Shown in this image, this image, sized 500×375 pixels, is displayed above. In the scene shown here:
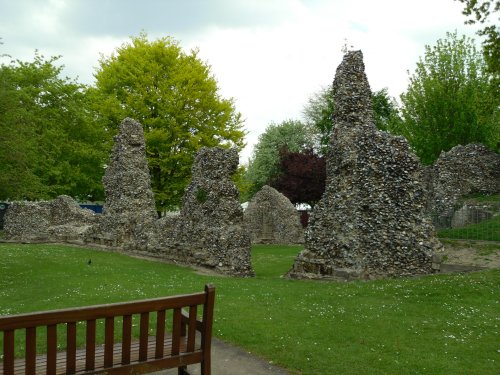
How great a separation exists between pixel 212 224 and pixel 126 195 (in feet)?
24.4

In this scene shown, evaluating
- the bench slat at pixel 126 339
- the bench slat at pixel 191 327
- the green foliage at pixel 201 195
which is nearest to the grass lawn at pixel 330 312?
the bench slat at pixel 191 327

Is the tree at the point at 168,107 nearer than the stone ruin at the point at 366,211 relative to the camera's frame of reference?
No

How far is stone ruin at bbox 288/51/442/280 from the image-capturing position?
1429 centimetres

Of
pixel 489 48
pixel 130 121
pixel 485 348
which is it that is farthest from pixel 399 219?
pixel 130 121

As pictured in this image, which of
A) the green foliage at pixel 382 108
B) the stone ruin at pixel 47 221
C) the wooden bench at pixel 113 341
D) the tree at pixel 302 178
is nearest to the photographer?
the wooden bench at pixel 113 341

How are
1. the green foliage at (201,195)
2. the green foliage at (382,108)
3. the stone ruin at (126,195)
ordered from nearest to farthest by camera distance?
the green foliage at (201,195) → the stone ruin at (126,195) → the green foliage at (382,108)

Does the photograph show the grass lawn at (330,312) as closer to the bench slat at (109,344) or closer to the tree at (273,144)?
the bench slat at (109,344)

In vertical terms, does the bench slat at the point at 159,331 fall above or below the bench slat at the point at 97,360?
above

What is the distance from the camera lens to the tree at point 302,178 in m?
43.0

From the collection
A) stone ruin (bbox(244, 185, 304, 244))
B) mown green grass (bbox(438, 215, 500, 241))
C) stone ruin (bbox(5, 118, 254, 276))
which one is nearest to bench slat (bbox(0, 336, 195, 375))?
stone ruin (bbox(5, 118, 254, 276))

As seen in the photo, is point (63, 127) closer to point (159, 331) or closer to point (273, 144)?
point (273, 144)

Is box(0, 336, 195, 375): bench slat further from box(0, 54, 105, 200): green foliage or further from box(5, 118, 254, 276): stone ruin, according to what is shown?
box(0, 54, 105, 200): green foliage

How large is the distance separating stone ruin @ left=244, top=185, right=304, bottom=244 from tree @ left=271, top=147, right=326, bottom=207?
757cm

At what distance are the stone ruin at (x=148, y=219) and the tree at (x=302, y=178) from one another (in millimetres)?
20636
